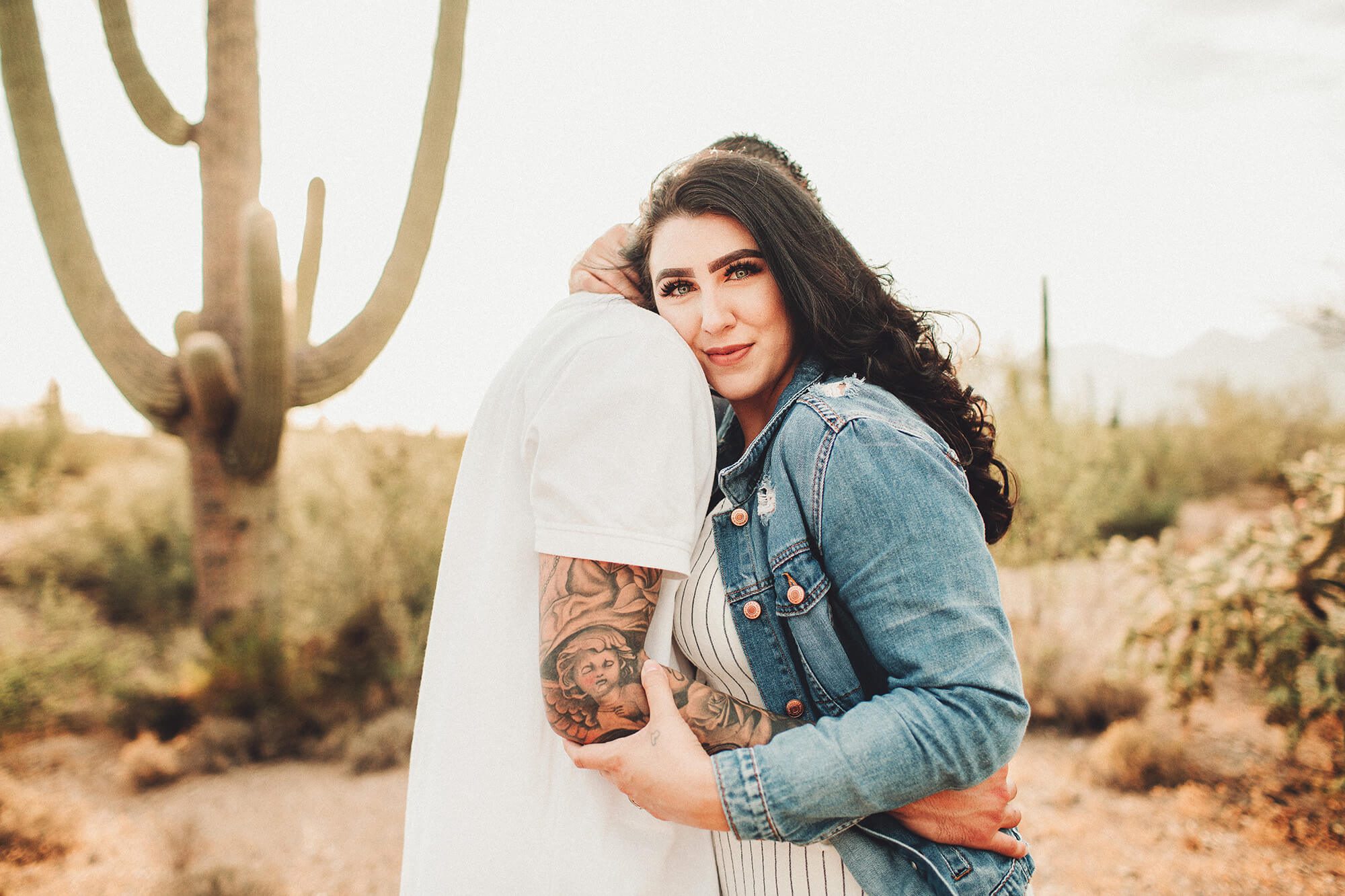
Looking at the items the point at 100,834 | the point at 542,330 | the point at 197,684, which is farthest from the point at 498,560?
the point at 197,684

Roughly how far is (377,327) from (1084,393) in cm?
787

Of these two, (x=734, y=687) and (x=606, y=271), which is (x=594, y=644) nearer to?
(x=734, y=687)

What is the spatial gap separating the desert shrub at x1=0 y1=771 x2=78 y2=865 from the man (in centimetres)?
464

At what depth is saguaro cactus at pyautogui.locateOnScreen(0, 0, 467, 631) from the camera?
534 centimetres

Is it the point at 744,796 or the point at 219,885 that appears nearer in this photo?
the point at 744,796

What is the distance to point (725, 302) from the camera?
1.53 m

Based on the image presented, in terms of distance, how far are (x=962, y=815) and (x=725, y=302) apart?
101 cm

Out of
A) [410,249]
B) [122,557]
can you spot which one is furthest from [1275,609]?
[122,557]

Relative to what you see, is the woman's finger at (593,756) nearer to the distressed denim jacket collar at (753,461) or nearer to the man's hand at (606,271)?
the distressed denim jacket collar at (753,461)

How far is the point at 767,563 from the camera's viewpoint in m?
1.29

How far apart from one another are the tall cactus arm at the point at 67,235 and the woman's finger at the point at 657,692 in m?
5.85

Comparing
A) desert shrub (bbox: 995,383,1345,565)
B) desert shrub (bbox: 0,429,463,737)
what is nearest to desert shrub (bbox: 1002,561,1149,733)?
desert shrub (bbox: 995,383,1345,565)

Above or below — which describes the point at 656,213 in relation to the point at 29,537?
above

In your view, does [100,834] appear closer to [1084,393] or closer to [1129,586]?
[1129,586]
